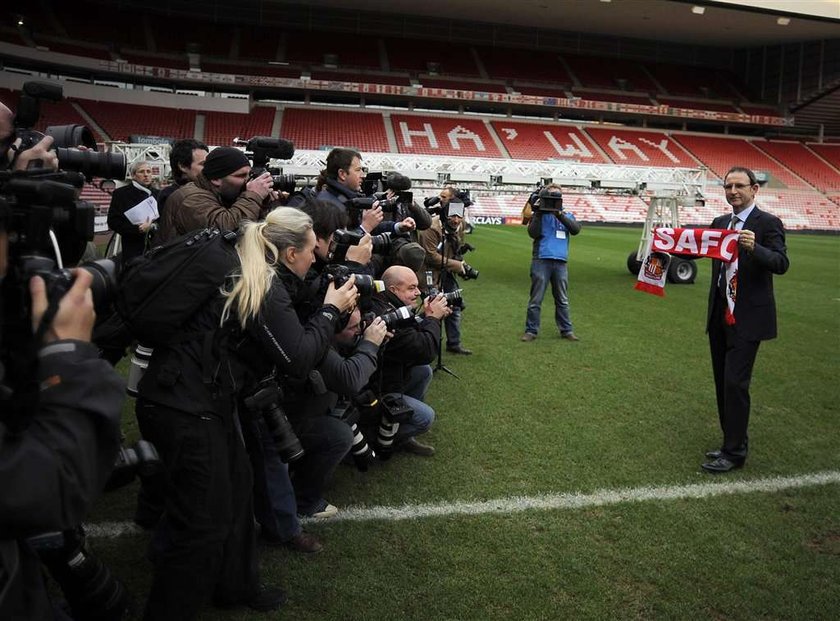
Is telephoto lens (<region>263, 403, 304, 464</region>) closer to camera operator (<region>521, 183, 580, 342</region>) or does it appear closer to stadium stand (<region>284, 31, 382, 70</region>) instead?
camera operator (<region>521, 183, 580, 342</region>)

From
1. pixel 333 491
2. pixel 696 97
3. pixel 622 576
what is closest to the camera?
pixel 622 576

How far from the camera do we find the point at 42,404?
135 cm

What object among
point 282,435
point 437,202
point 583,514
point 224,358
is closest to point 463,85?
point 437,202

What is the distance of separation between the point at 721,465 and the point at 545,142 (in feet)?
119

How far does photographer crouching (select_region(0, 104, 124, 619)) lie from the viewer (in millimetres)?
1305

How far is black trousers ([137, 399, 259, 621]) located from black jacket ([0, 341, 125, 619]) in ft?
3.51

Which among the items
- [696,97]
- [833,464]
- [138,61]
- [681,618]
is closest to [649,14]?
[696,97]

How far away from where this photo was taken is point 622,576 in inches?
126

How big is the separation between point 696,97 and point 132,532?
46220 millimetres

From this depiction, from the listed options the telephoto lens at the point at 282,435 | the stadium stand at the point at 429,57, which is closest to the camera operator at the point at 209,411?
the telephoto lens at the point at 282,435

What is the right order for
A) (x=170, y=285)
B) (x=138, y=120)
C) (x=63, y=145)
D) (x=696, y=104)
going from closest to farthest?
1. (x=170, y=285)
2. (x=63, y=145)
3. (x=138, y=120)
4. (x=696, y=104)

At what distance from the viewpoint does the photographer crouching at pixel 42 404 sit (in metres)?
1.30

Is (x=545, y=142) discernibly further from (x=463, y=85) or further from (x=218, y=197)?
(x=218, y=197)

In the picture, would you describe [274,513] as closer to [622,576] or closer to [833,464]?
[622,576]
